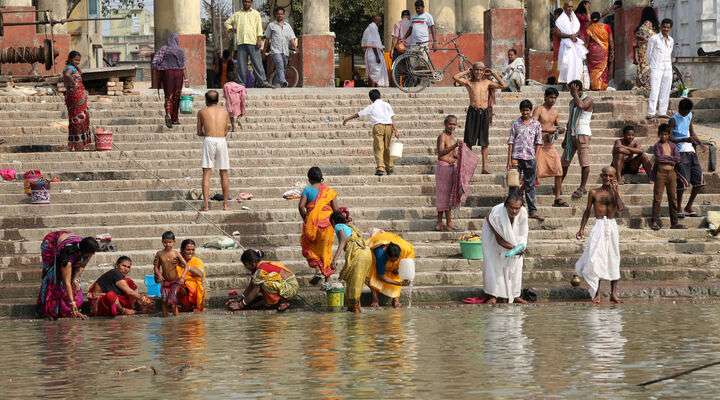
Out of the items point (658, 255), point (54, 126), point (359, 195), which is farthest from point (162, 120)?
point (658, 255)

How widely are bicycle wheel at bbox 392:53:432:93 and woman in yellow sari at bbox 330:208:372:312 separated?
9249 millimetres

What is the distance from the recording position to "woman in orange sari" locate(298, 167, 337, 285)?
1686 cm

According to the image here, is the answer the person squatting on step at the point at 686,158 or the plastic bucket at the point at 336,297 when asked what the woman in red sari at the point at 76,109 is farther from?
the person squatting on step at the point at 686,158

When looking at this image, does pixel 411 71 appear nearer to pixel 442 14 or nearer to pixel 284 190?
pixel 284 190

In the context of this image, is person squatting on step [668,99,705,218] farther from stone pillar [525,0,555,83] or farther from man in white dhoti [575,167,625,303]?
stone pillar [525,0,555,83]

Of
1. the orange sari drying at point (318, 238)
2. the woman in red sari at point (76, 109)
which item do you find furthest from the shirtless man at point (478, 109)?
the woman in red sari at point (76, 109)

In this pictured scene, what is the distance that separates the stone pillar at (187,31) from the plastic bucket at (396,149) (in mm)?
5840

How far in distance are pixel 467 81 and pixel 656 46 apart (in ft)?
11.9

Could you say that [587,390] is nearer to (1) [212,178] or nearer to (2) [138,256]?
(2) [138,256]

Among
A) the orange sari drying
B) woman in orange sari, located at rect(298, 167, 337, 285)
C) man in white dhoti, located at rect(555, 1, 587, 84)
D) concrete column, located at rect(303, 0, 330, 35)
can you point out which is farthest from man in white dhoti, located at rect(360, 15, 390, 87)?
the orange sari drying

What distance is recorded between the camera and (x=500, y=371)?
39.1 ft

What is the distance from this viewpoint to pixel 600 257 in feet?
54.4

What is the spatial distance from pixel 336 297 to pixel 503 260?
5.37 feet

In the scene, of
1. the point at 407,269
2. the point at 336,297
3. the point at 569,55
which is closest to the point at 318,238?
the point at 336,297
